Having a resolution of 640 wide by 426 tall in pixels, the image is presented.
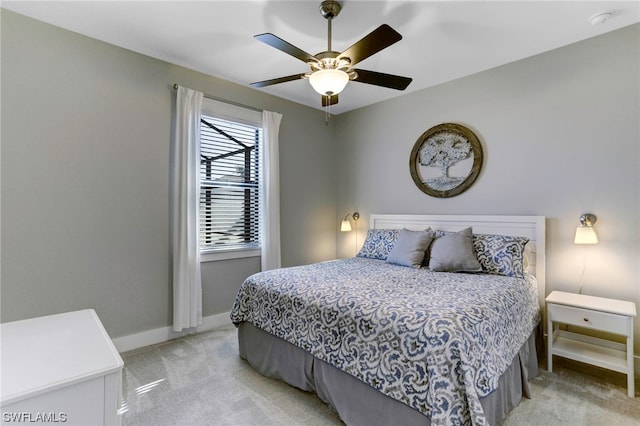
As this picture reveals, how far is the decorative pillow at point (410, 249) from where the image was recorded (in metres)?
2.91

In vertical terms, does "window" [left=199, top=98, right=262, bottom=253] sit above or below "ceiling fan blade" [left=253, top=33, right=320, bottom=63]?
below

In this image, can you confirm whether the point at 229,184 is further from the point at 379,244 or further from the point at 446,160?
the point at 446,160

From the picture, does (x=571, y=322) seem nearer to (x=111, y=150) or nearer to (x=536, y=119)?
(x=536, y=119)

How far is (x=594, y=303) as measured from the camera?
2.32 metres

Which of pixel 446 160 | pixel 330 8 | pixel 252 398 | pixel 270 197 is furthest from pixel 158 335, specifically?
A: pixel 446 160

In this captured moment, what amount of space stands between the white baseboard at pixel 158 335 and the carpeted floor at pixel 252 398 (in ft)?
0.57

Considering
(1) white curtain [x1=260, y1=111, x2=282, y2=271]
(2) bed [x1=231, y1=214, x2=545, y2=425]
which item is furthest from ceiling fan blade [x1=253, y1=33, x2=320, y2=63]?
(1) white curtain [x1=260, y1=111, x2=282, y2=271]

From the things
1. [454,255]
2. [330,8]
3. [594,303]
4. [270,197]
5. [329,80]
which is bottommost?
[594,303]

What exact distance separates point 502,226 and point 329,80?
227 cm

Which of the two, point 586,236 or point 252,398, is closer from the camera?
point 252,398

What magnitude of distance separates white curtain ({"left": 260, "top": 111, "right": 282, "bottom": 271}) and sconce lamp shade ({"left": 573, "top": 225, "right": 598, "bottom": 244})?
2915 mm

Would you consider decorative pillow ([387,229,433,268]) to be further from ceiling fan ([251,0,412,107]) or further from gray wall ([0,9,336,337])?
gray wall ([0,9,336,337])

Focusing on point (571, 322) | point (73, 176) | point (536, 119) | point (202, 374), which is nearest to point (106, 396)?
point (202, 374)

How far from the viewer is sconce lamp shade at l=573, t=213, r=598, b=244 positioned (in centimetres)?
246
